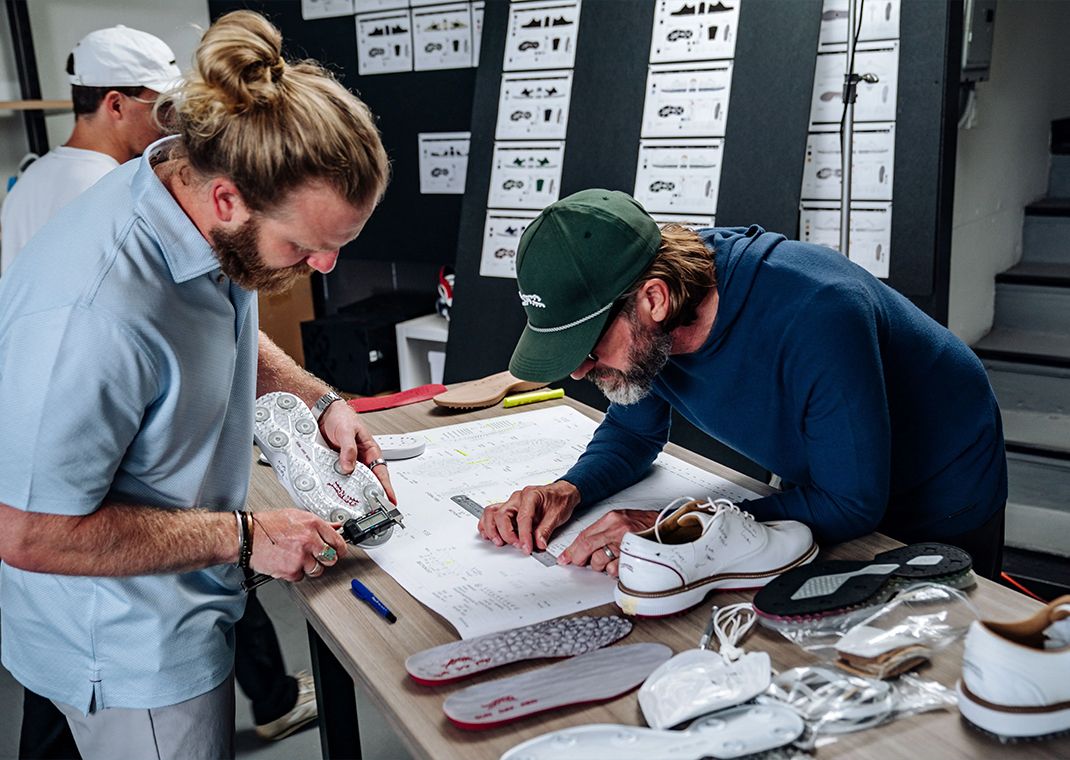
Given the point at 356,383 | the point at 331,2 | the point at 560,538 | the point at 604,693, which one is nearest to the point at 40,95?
the point at 331,2

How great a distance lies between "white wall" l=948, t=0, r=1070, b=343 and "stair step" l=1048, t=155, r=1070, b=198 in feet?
0.14

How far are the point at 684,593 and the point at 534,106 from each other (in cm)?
234

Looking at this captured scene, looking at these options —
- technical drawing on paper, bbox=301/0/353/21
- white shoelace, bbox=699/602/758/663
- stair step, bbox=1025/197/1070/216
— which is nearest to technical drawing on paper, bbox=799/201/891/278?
stair step, bbox=1025/197/1070/216

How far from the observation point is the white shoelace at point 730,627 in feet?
3.33

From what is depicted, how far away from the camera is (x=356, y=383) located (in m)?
3.65

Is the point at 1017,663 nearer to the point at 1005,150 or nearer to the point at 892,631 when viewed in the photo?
the point at 892,631

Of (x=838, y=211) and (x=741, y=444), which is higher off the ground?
(x=838, y=211)

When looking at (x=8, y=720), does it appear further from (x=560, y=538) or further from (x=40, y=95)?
(x=40, y=95)

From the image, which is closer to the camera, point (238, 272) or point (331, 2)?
point (238, 272)

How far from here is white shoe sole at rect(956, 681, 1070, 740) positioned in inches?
32.8

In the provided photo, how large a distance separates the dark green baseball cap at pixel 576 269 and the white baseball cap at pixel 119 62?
1.56m

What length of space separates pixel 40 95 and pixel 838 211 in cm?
311

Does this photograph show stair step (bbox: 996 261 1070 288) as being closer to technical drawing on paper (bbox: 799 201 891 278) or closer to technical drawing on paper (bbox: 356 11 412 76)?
technical drawing on paper (bbox: 799 201 891 278)

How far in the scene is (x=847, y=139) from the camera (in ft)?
7.93
